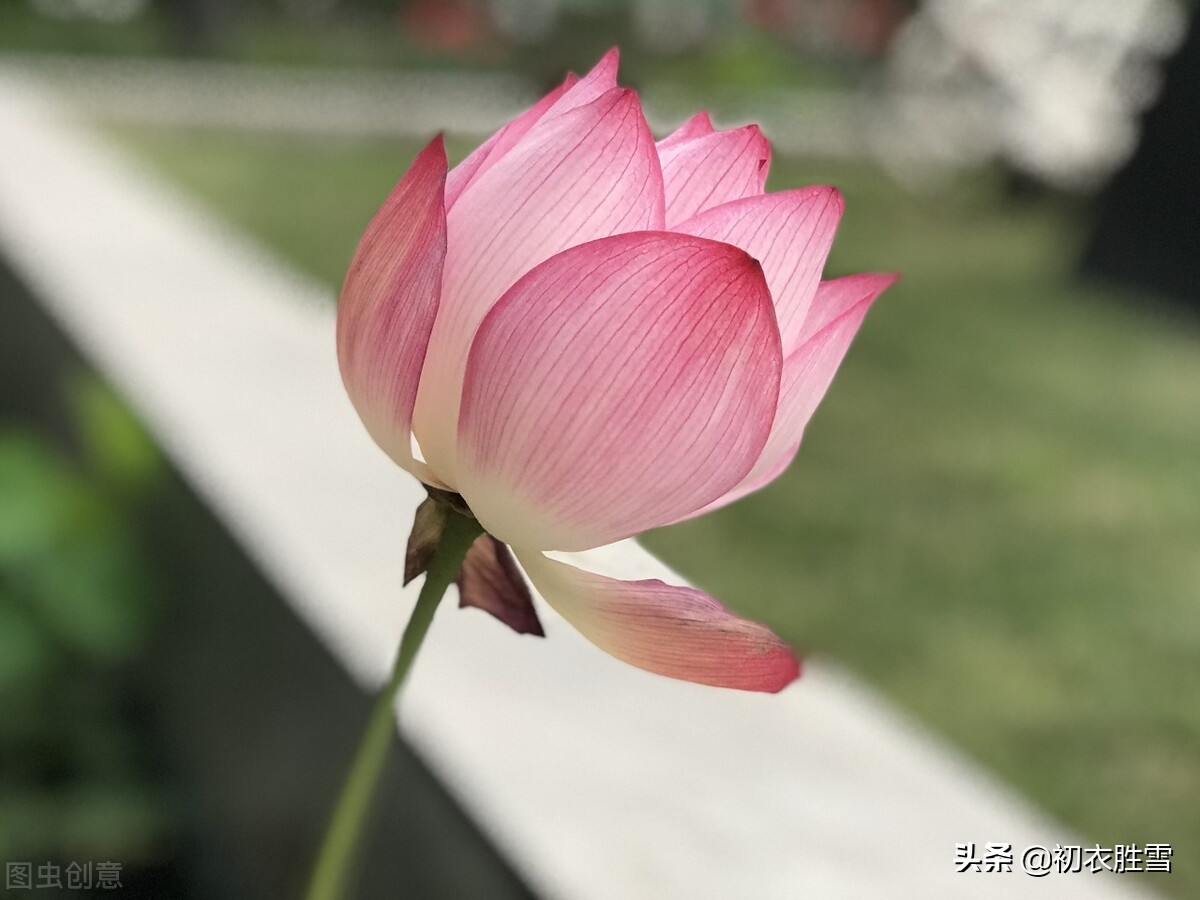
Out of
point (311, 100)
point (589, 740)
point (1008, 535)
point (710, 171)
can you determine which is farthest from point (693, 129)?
point (311, 100)

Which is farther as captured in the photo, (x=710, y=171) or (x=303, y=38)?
(x=303, y=38)

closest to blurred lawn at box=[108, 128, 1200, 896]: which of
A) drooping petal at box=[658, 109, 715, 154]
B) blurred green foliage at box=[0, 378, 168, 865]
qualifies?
drooping petal at box=[658, 109, 715, 154]

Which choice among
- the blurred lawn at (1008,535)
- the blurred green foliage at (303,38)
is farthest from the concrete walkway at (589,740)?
the blurred green foliage at (303,38)

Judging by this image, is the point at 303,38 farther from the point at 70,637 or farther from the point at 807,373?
the point at 807,373

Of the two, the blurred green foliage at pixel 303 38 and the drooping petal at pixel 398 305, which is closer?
the drooping petal at pixel 398 305

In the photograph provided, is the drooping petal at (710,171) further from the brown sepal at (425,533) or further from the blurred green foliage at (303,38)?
the blurred green foliage at (303,38)

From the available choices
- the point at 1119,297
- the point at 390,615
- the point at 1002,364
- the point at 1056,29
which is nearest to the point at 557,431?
the point at 390,615

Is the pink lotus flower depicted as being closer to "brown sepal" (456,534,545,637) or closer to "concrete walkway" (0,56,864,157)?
"brown sepal" (456,534,545,637)

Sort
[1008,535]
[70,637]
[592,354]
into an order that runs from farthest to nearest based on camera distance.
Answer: [1008,535]
[70,637]
[592,354]
